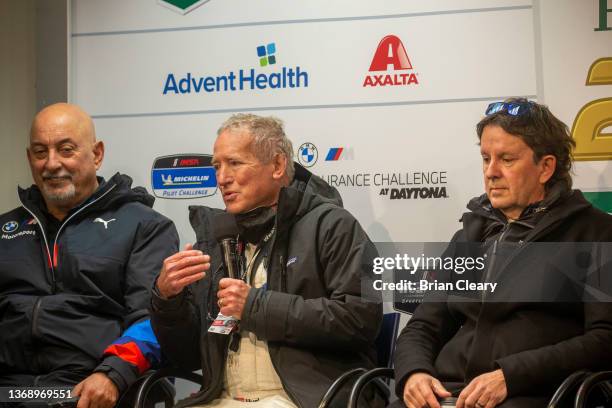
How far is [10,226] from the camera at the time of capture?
389 centimetres

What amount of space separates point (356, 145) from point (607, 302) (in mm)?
1721

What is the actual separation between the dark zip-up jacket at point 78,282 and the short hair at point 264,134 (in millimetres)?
668

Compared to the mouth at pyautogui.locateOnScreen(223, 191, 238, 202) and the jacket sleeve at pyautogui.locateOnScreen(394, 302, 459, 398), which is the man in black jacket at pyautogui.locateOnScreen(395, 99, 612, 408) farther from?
the mouth at pyautogui.locateOnScreen(223, 191, 238, 202)

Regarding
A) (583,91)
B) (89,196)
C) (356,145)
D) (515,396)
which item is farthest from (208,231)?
(583,91)

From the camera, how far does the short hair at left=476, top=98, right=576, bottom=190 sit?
317 centimetres

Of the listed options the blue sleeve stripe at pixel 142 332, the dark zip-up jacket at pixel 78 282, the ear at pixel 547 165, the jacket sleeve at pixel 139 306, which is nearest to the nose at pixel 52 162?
the dark zip-up jacket at pixel 78 282

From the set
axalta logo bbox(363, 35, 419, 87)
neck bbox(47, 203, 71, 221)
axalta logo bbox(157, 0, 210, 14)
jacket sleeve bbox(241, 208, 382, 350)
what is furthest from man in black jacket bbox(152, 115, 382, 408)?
axalta logo bbox(157, 0, 210, 14)

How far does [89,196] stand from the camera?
3.96 m

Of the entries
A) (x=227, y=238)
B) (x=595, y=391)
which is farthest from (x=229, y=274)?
(x=595, y=391)

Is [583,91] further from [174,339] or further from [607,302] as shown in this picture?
[174,339]

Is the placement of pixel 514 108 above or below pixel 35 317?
above

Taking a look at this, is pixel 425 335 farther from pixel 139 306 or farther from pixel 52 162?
pixel 52 162

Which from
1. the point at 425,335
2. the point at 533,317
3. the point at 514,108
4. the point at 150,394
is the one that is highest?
the point at 514,108

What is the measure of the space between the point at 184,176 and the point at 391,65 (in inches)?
50.0
